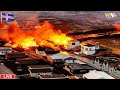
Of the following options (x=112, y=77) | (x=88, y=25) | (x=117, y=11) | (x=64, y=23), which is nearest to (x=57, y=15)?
(x=64, y=23)

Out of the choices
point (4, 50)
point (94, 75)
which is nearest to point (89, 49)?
point (94, 75)

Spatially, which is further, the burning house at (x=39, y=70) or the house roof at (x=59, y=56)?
the house roof at (x=59, y=56)

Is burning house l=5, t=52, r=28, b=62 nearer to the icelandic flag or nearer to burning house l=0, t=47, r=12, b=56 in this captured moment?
burning house l=0, t=47, r=12, b=56

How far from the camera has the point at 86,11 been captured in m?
4.84

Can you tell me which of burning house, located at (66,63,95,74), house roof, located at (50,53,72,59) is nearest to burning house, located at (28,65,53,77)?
house roof, located at (50,53,72,59)

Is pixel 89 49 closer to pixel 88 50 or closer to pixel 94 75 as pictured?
pixel 88 50

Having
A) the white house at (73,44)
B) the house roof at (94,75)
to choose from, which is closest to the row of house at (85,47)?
the white house at (73,44)

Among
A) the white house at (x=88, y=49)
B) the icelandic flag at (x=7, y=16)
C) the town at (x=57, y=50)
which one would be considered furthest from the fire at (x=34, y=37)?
the white house at (x=88, y=49)

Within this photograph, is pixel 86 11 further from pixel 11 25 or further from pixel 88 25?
pixel 11 25

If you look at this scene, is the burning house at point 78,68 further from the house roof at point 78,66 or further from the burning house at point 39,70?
the burning house at point 39,70

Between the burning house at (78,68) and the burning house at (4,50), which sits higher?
the burning house at (4,50)

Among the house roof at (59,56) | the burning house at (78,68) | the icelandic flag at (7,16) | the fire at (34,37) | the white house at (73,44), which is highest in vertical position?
the icelandic flag at (7,16)

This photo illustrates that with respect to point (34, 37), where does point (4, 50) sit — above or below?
below
